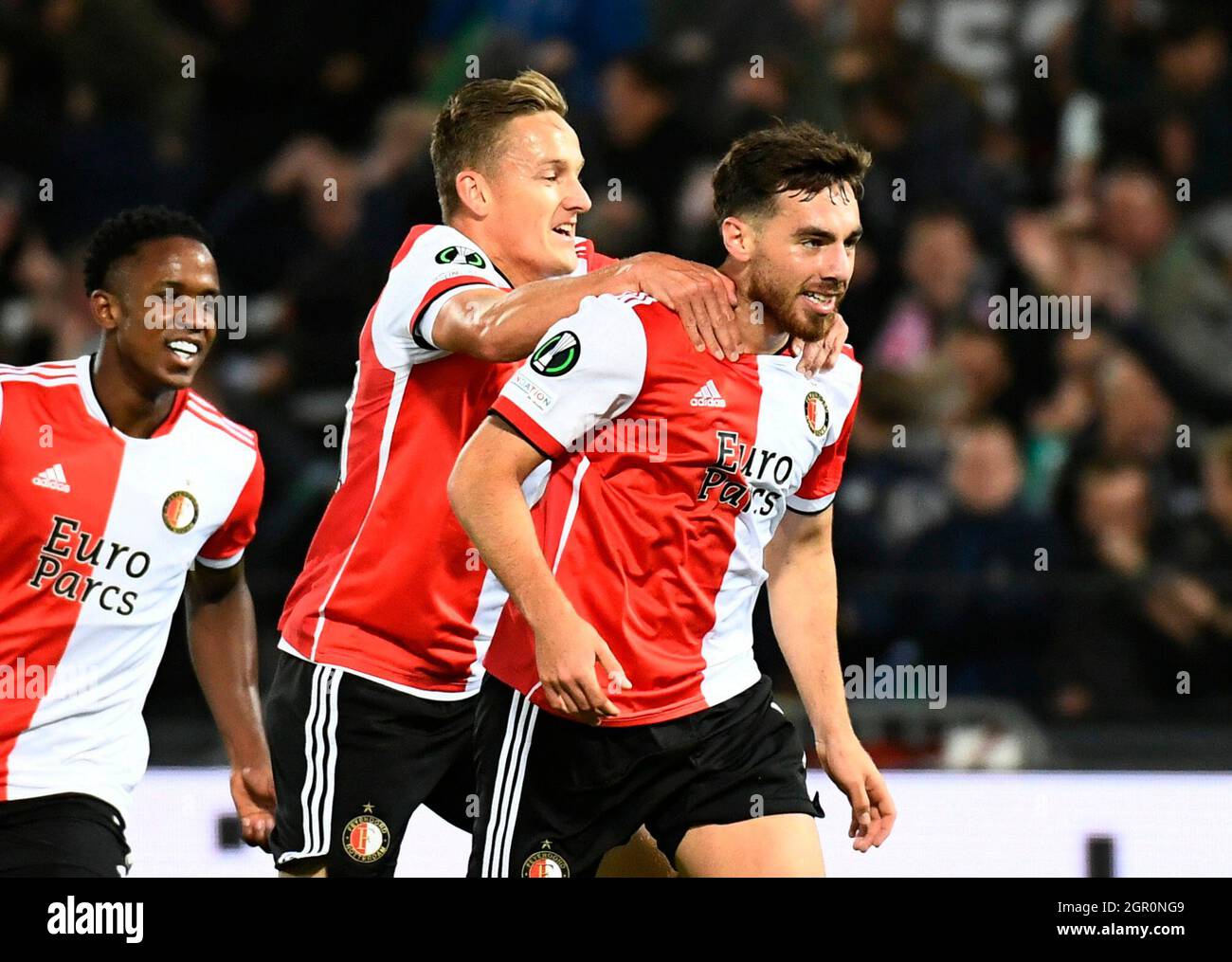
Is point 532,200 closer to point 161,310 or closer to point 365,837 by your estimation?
point 161,310

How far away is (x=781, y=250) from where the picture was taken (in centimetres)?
353

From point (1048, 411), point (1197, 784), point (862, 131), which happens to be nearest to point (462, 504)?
point (1197, 784)

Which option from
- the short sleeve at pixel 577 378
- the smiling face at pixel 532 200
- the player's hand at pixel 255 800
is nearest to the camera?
the short sleeve at pixel 577 378

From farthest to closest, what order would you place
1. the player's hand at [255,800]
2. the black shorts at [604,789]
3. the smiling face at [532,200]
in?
the smiling face at [532,200]
the player's hand at [255,800]
the black shorts at [604,789]

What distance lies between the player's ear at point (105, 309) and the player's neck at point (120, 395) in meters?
0.05

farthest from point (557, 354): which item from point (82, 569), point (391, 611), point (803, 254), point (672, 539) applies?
point (82, 569)

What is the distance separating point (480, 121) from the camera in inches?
165

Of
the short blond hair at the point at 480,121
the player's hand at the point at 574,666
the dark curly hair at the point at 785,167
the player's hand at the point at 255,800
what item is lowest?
the player's hand at the point at 255,800

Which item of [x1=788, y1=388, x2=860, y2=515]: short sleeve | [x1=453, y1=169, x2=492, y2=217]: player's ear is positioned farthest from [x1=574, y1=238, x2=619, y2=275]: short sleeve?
[x1=788, y1=388, x2=860, y2=515]: short sleeve

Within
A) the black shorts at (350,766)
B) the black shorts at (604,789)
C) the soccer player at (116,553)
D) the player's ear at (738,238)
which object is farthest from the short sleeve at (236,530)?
the player's ear at (738,238)

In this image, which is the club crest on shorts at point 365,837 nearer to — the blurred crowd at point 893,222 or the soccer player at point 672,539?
the soccer player at point 672,539

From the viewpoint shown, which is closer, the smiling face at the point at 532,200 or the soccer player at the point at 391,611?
the soccer player at the point at 391,611

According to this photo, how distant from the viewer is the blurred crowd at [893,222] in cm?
614

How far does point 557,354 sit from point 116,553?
3.62 ft
